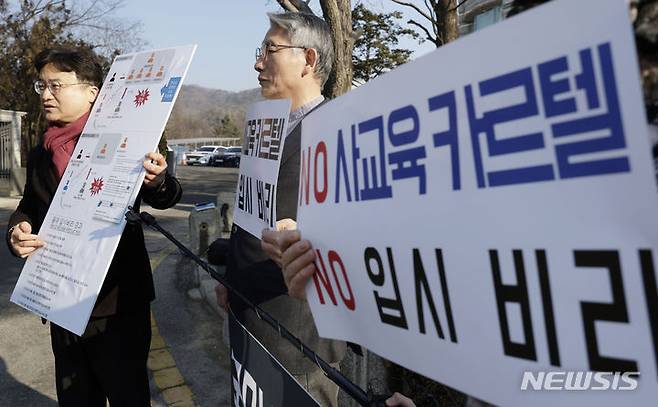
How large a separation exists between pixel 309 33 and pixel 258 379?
120 centimetres

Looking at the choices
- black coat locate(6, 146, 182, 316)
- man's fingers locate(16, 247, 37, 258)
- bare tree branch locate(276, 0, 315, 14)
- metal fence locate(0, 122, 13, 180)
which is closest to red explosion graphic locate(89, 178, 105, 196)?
black coat locate(6, 146, 182, 316)

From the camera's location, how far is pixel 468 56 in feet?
2.30

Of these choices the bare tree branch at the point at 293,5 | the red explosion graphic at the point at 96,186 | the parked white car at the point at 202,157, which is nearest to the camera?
the red explosion graphic at the point at 96,186

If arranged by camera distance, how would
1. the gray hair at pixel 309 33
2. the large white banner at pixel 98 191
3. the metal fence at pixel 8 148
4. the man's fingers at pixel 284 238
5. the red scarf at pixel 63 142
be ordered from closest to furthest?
the man's fingers at pixel 284 238
the gray hair at pixel 309 33
the large white banner at pixel 98 191
the red scarf at pixel 63 142
the metal fence at pixel 8 148

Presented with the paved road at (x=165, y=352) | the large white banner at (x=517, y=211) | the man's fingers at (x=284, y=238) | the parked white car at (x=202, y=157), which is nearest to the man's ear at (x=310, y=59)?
the man's fingers at (x=284, y=238)

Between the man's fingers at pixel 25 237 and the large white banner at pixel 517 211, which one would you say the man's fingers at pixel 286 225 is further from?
the man's fingers at pixel 25 237

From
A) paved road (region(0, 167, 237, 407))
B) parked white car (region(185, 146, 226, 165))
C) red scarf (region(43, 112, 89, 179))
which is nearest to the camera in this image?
red scarf (region(43, 112, 89, 179))

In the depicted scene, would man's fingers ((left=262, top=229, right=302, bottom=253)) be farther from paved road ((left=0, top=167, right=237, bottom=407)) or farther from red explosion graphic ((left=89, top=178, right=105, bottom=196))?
paved road ((left=0, top=167, right=237, bottom=407))

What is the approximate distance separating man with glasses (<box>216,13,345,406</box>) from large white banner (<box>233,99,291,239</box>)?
10 centimetres

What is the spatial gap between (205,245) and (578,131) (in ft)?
19.9

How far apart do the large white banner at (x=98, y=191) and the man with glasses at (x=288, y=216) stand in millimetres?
400

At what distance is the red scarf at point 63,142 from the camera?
7.72ft

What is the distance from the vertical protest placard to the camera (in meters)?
1.15

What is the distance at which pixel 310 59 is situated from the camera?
1944mm
